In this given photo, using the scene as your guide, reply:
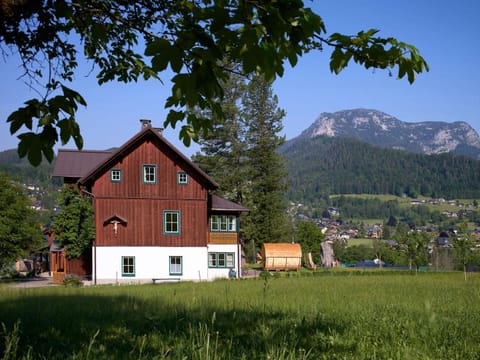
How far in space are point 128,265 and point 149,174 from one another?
608 centimetres

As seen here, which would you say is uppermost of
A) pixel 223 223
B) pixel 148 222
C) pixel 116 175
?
pixel 116 175

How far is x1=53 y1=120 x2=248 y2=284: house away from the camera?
3459cm

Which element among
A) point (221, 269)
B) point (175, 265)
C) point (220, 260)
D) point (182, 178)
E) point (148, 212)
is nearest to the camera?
point (148, 212)

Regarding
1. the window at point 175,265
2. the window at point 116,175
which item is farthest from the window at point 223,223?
the window at point 116,175

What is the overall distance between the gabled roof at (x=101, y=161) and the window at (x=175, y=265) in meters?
5.28

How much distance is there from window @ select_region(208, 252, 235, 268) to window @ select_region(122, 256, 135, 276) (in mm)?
5713

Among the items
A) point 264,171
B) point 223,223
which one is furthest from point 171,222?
point 264,171

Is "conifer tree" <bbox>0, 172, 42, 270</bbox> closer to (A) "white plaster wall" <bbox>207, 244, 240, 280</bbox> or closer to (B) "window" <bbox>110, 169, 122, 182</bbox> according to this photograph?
(B) "window" <bbox>110, 169, 122, 182</bbox>

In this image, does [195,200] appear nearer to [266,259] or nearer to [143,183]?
[143,183]

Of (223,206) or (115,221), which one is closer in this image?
(115,221)

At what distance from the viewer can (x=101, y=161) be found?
37000mm

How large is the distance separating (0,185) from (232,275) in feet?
54.7

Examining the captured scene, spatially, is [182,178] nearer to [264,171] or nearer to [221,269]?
[221,269]

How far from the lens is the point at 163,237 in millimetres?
35812
